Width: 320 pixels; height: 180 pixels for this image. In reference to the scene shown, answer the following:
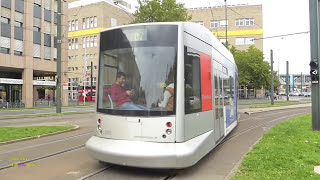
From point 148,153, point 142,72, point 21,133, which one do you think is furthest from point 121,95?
point 21,133

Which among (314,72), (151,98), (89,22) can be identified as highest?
(89,22)

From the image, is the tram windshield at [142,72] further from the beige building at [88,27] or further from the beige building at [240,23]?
the beige building at [240,23]

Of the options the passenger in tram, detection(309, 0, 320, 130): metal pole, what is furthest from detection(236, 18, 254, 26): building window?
the passenger in tram

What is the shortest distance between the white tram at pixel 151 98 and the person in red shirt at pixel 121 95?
20 mm

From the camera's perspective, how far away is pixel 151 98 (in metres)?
6.36

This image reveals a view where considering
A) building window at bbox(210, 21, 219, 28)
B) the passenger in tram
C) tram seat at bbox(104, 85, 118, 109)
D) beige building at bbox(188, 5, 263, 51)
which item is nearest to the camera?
the passenger in tram

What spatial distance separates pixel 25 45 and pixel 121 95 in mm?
36276

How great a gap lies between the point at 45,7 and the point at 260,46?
4802 cm

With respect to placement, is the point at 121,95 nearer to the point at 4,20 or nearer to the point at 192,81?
the point at 192,81

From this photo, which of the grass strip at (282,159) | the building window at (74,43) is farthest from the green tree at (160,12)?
the building window at (74,43)

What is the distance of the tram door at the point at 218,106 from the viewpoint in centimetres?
834

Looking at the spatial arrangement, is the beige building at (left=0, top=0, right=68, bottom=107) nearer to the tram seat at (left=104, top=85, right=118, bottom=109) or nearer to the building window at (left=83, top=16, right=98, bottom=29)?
the building window at (left=83, top=16, right=98, bottom=29)

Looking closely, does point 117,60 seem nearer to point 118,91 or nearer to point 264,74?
point 118,91

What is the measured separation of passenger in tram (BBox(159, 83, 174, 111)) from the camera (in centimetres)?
629
